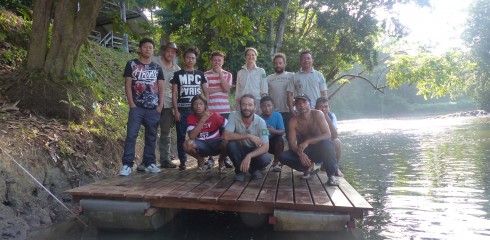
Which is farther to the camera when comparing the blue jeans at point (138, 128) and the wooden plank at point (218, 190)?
the blue jeans at point (138, 128)

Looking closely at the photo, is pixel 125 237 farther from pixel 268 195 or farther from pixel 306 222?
pixel 306 222

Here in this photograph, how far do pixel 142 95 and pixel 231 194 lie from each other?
190cm

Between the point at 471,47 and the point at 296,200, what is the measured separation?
39.1 meters

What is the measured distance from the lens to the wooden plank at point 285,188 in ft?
12.3

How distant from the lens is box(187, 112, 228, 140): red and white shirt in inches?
202

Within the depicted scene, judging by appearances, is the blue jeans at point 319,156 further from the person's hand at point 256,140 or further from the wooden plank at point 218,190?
the wooden plank at point 218,190

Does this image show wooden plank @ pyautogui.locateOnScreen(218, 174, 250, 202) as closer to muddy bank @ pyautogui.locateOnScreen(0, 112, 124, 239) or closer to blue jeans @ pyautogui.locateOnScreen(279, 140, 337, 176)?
blue jeans @ pyautogui.locateOnScreen(279, 140, 337, 176)

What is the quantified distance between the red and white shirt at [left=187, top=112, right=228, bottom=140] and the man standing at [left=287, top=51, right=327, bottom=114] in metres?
1.23

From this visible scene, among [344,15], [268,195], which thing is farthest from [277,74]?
[344,15]

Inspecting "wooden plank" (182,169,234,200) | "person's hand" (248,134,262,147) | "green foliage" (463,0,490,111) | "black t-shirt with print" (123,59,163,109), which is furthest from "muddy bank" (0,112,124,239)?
"green foliage" (463,0,490,111)

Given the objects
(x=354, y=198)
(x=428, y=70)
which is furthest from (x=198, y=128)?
(x=428, y=70)

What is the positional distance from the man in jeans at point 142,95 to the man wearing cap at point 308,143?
175 cm

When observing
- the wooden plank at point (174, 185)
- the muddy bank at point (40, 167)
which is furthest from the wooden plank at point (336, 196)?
the muddy bank at point (40, 167)

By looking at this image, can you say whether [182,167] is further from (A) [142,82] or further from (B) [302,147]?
(B) [302,147]
